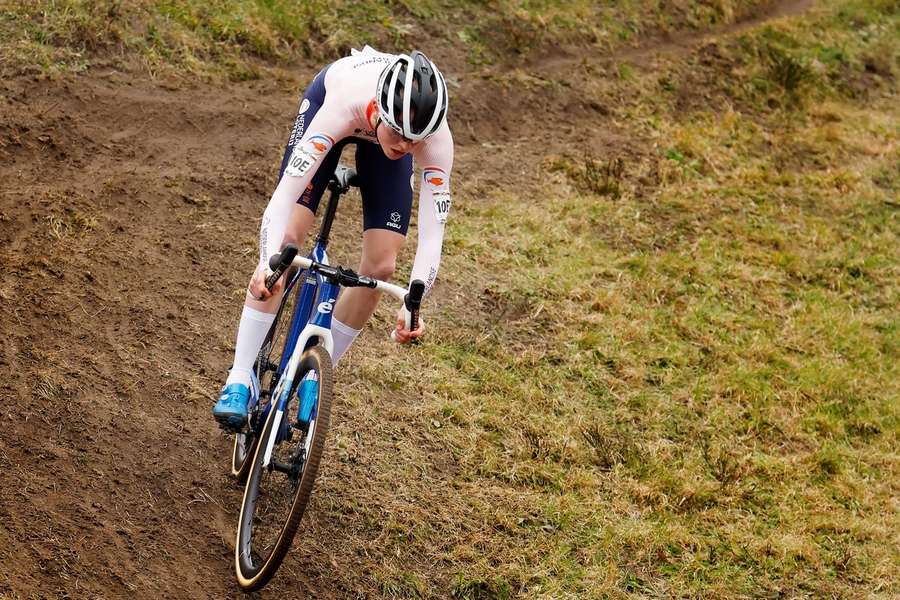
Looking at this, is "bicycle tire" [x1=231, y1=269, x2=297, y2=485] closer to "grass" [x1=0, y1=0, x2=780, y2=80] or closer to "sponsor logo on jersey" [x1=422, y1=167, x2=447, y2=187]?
"sponsor logo on jersey" [x1=422, y1=167, x2=447, y2=187]

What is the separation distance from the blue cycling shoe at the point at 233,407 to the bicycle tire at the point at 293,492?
0.15 metres

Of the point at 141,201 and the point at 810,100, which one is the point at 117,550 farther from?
the point at 810,100

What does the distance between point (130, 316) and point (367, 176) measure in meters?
2.46

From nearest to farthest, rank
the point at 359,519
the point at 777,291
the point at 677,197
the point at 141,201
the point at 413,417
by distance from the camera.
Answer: the point at 359,519
the point at 413,417
the point at 141,201
the point at 777,291
the point at 677,197

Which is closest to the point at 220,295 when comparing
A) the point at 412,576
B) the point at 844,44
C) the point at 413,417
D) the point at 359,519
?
the point at 413,417

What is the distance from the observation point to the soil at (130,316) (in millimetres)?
4828

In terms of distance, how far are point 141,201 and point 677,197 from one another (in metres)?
5.86

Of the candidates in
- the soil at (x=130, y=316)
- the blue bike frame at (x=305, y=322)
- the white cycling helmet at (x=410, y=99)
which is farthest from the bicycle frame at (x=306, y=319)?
the soil at (x=130, y=316)

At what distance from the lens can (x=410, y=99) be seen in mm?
4473

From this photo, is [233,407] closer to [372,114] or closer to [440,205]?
[440,205]

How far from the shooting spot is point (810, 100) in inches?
540

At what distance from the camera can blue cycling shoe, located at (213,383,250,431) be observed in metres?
4.86

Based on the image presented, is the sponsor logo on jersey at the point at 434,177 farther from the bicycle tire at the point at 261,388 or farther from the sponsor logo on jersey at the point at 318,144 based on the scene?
the bicycle tire at the point at 261,388

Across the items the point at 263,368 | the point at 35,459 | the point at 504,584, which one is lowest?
the point at 504,584
